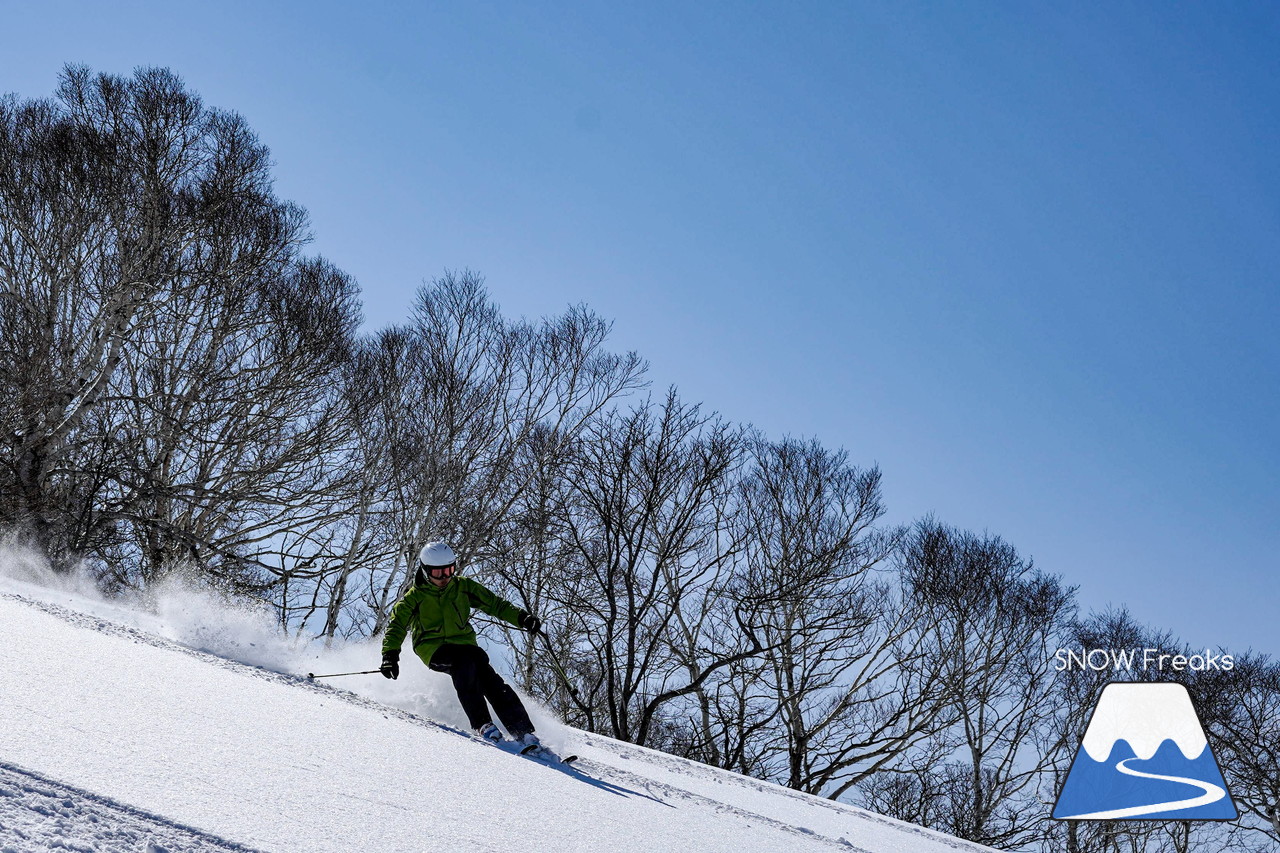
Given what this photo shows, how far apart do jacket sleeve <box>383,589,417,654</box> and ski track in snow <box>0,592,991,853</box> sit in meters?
0.39

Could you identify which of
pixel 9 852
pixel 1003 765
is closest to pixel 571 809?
pixel 9 852

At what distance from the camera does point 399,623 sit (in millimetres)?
6039

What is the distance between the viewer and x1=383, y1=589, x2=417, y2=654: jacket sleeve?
591 cm

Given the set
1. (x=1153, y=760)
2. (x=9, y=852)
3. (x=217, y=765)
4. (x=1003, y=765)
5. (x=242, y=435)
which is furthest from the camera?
(x=1003, y=765)

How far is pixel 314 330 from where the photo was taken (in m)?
16.3

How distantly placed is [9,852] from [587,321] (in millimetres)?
17784

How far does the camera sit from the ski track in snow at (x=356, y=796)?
1.83 metres

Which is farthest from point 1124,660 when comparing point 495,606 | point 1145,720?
point 495,606

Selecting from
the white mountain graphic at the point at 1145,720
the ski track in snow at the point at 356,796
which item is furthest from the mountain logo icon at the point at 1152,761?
the ski track in snow at the point at 356,796

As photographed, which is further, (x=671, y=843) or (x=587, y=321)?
(x=587, y=321)

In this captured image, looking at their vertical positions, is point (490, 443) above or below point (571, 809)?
above

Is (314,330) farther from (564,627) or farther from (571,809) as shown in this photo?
(571,809)

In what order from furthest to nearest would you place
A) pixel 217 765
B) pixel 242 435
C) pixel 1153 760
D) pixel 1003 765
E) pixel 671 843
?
pixel 1003 765 → pixel 242 435 → pixel 1153 760 → pixel 671 843 → pixel 217 765

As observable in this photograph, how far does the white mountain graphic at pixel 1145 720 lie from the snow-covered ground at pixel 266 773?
1107cm
